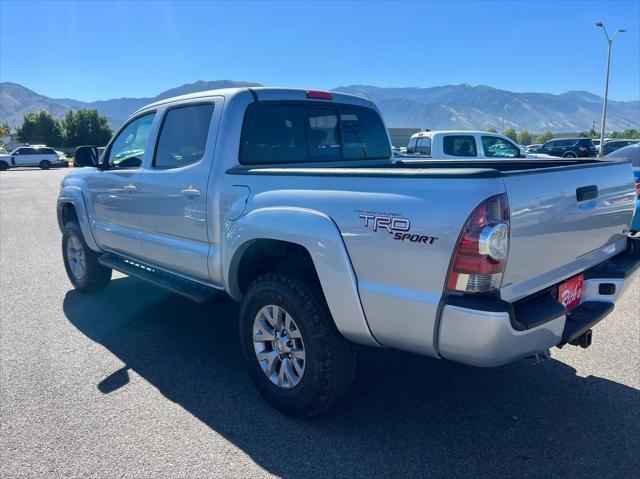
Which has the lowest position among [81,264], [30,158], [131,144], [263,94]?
[81,264]

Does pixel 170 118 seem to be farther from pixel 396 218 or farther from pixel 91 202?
pixel 396 218

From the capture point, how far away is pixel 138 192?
4379 mm

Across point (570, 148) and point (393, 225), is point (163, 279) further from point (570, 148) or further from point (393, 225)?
point (570, 148)

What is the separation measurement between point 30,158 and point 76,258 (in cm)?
4247

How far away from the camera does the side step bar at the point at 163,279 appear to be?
375 centimetres

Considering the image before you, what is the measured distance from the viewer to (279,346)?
3199 mm

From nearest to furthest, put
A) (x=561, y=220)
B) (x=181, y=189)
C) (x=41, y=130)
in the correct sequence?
(x=561, y=220), (x=181, y=189), (x=41, y=130)

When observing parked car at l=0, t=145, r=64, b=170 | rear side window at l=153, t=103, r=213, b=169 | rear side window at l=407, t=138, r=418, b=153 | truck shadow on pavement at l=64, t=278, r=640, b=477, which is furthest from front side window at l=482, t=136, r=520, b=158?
parked car at l=0, t=145, r=64, b=170

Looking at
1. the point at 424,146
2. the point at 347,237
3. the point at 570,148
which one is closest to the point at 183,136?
the point at 347,237

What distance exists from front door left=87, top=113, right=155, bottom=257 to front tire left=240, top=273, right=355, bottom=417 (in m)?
1.78

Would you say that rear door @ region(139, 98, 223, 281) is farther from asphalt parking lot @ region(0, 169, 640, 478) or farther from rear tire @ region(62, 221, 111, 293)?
rear tire @ region(62, 221, 111, 293)

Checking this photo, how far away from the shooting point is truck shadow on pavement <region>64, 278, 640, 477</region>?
270 centimetres

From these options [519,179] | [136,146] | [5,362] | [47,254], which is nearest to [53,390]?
[5,362]

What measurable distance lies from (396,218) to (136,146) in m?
3.16
